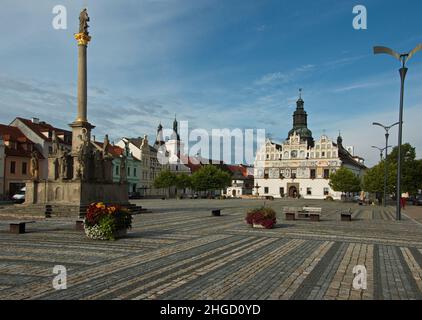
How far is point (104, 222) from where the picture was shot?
489 inches

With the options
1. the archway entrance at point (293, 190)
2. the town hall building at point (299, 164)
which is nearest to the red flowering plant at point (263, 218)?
the town hall building at point (299, 164)

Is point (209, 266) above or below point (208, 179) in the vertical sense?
below

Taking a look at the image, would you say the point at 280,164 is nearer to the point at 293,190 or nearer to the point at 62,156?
the point at 293,190

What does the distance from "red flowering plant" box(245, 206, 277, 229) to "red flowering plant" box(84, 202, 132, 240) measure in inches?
256

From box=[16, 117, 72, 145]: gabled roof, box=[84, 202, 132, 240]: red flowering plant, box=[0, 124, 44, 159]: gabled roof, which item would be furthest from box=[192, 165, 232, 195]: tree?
box=[84, 202, 132, 240]: red flowering plant

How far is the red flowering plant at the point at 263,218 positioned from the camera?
1698 centimetres

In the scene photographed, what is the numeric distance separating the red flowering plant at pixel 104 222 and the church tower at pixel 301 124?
273ft

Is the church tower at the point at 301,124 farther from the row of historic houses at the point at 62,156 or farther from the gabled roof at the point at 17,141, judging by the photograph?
the gabled roof at the point at 17,141

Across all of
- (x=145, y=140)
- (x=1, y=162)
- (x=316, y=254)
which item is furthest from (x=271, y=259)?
(x=145, y=140)

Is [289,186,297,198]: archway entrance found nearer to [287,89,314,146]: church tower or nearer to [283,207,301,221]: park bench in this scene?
[287,89,314,146]: church tower

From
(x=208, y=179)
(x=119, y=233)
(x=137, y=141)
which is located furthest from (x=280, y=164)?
(x=119, y=233)

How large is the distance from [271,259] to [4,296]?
610 centimetres

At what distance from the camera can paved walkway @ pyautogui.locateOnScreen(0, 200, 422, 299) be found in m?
6.66

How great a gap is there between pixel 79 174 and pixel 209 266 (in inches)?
644
